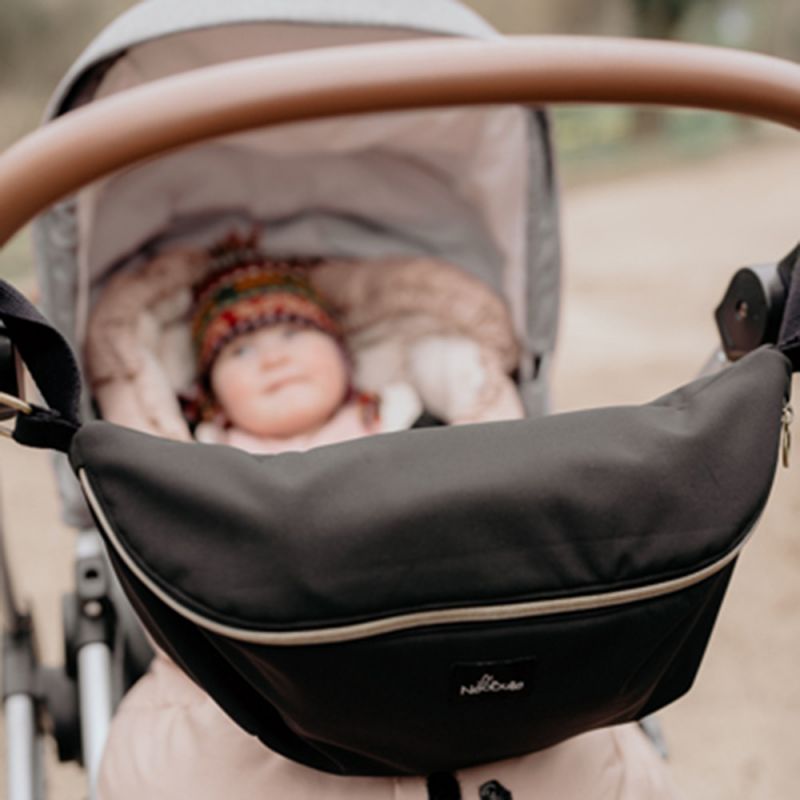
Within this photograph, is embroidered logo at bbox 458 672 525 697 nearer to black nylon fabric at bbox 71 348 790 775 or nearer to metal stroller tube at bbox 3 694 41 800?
black nylon fabric at bbox 71 348 790 775

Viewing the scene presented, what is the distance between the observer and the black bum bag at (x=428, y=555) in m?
0.58

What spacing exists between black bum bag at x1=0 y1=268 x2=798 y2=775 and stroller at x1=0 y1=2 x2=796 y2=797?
0.76ft

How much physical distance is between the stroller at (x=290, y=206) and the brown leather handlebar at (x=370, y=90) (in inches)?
7.3

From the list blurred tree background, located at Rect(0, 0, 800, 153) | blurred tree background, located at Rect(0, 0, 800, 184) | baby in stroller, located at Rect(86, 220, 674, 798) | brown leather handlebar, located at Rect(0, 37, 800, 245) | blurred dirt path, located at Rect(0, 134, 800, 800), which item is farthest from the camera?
blurred tree background, located at Rect(0, 0, 800, 184)

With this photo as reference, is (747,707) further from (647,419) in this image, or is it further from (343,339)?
(647,419)

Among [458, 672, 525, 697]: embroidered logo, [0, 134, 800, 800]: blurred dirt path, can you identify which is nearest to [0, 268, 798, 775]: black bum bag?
[458, 672, 525, 697]: embroidered logo

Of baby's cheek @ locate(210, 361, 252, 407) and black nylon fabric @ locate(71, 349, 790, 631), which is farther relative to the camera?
baby's cheek @ locate(210, 361, 252, 407)

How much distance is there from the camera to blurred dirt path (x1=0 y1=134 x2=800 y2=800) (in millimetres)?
1479

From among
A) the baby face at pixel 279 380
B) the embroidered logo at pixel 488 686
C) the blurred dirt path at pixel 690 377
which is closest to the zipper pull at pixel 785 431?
the embroidered logo at pixel 488 686

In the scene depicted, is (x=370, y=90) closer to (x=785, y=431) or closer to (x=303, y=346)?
(x=785, y=431)

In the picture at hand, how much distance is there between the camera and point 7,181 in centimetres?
57

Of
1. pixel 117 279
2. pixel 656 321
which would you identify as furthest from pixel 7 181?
pixel 656 321

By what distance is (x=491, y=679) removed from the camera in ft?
2.01

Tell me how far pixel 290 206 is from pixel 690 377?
1.52 meters
